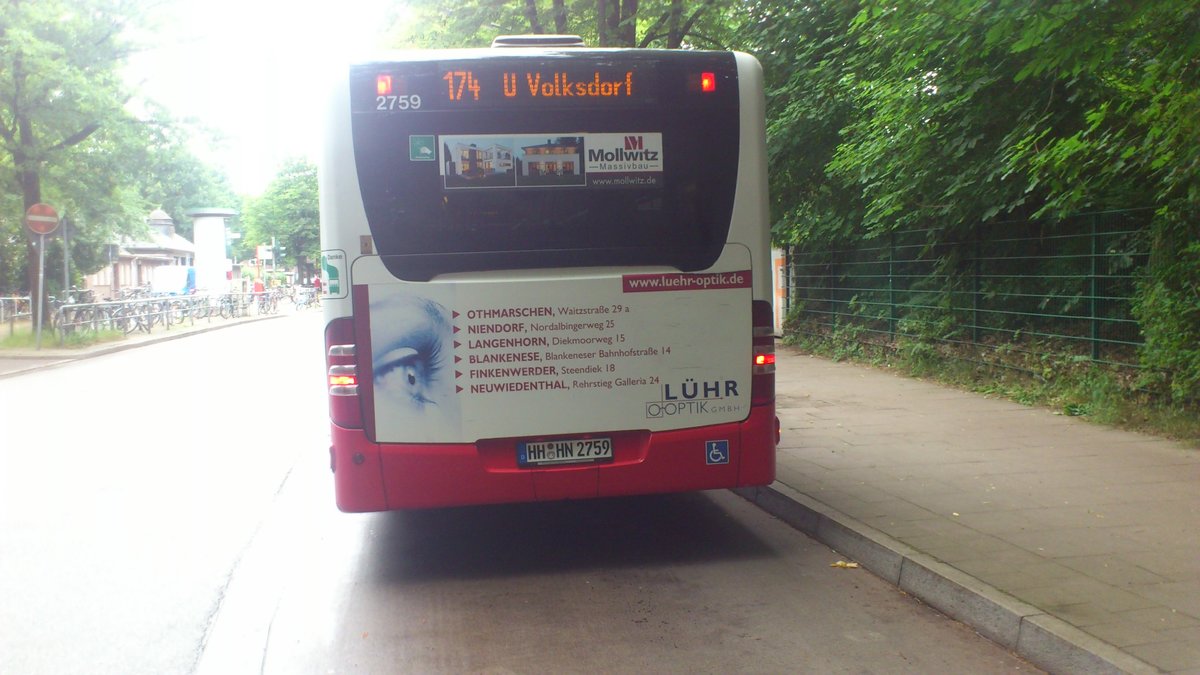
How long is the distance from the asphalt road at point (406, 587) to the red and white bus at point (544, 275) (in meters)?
0.57

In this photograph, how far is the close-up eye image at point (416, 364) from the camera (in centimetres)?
588

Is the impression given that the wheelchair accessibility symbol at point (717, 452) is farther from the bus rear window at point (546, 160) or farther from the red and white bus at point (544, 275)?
the bus rear window at point (546, 160)

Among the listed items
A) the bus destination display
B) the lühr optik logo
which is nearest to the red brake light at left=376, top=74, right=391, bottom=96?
the bus destination display

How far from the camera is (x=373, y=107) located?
19.2 feet

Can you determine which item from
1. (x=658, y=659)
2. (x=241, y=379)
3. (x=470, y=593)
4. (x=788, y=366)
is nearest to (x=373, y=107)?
(x=470, y=593)

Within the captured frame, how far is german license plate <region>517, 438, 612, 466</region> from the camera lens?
19.9 ft

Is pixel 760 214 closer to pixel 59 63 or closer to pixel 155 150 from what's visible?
pixel 59 63

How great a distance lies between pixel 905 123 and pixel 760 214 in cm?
727

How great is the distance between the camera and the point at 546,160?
600cm

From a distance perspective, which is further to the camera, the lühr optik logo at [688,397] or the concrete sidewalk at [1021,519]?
the lühr optik logo at [688,397]

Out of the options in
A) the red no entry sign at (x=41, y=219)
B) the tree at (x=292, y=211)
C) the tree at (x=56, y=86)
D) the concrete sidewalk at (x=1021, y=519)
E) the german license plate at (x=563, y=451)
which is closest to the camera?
the concrete sidewalk at (x=1021, y=519)

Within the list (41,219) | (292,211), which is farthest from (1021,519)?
(292,211)

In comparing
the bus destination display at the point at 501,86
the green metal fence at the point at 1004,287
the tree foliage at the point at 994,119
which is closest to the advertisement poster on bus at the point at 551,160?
the bus destination display at the point at 501,86

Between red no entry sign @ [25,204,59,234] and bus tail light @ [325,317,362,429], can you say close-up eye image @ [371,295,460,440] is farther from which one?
red no entry sign @ [25,204,59,234]
